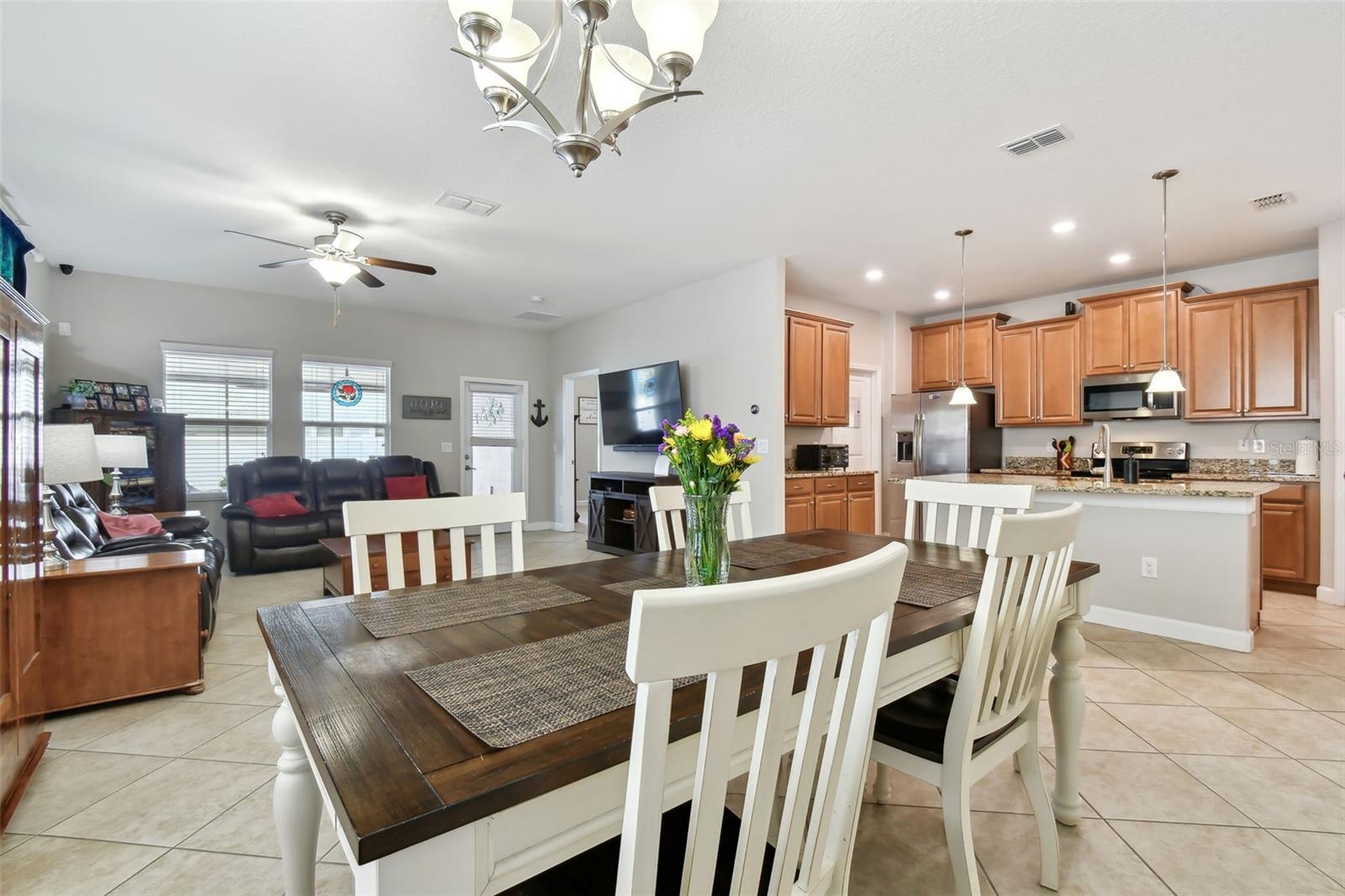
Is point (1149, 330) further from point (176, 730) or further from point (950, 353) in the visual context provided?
point (176, 730)

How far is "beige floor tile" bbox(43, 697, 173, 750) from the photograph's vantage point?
223 centimetres

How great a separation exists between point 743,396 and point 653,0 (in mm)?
3550

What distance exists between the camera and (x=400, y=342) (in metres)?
6.70

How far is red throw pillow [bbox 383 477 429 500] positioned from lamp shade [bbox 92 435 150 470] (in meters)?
2.07

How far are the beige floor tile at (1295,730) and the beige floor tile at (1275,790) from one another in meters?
0.11

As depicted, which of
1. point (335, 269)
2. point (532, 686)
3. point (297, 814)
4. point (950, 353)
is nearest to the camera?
point (532, 686)

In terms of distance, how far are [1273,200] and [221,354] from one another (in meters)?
8.49

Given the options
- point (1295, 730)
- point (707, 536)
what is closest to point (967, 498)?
point (707, 536)

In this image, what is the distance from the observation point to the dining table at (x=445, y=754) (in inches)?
23.7

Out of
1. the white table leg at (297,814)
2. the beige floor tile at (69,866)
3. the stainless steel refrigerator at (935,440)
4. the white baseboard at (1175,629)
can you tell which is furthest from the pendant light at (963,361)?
the beige floor tile at (69,866)

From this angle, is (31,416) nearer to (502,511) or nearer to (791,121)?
(502,511)

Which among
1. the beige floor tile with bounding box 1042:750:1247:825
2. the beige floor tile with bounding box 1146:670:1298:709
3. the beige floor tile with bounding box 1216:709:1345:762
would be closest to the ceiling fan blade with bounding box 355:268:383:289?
the beige floor tile with bounding box 1042:750:1247:825

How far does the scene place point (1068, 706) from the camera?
5.51 ft

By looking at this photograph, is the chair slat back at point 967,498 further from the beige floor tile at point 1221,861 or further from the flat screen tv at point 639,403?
the flat screen tv at point 639,403
